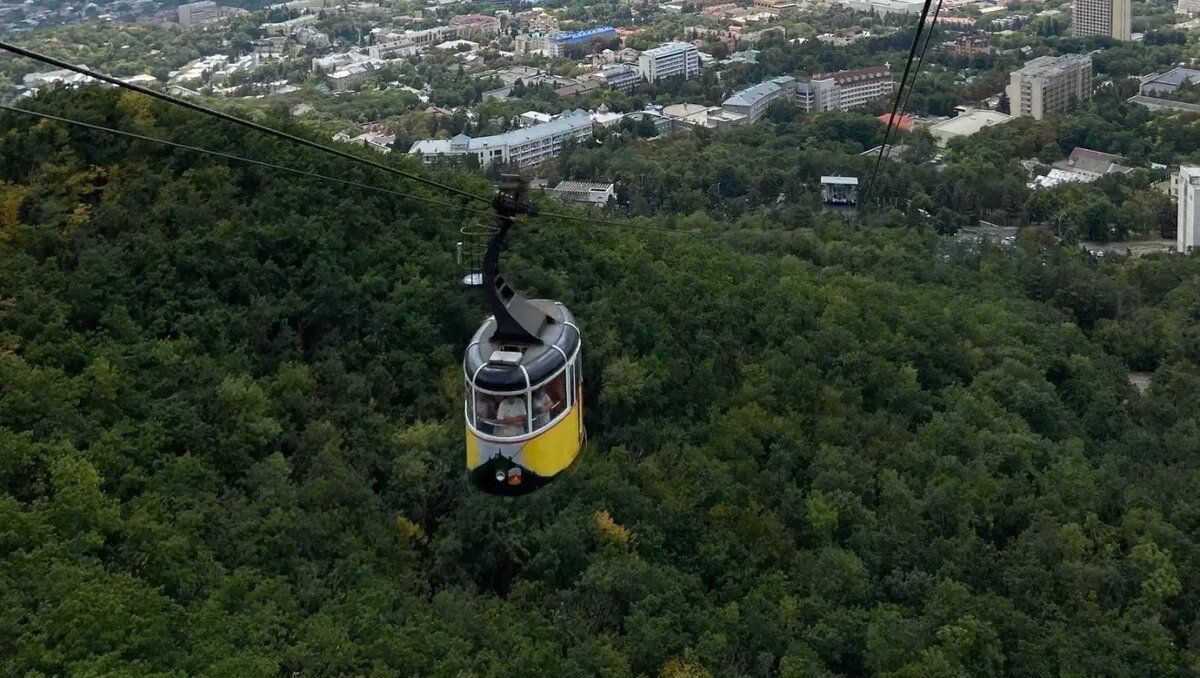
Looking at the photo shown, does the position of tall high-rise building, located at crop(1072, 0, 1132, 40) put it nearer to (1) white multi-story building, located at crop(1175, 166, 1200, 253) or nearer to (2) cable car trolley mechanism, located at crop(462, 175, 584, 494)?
(1) white multi-story building, located at crop(1175, 166, 1200, 253)

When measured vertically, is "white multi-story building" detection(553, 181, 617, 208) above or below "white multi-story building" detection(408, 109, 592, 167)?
below

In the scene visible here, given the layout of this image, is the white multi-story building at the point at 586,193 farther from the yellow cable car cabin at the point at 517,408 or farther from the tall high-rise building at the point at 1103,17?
the tall high-rise building at the point at 1103,17

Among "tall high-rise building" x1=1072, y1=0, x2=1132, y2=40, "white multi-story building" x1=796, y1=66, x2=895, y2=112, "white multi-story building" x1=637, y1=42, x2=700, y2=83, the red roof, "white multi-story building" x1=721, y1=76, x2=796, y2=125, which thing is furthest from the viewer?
"tall high-rise building" x1=1072, y1=0, x2=1132, y2=40

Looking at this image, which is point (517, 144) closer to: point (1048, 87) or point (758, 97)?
point (758, 97)

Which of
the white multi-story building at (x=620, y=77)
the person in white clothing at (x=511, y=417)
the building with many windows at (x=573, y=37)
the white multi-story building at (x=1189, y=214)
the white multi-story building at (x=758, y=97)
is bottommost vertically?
the white multi-story building at (x=1189, y=214)

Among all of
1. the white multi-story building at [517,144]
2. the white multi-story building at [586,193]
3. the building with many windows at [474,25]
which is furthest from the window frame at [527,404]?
the building with many windows at [474,25]

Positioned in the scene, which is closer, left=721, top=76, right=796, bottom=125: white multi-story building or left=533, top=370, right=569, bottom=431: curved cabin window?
left=533, top=370, right=569, bottom=431: curved cabin window

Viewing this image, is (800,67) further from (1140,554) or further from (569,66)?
(1140,554)

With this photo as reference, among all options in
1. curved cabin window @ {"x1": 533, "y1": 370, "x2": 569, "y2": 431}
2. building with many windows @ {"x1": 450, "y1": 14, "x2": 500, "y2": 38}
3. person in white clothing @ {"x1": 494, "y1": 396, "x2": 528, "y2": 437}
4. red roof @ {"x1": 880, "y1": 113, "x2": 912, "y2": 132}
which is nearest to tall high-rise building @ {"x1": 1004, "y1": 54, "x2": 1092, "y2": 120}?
red roof @ {"x1": 880, "y1": 113, "x2": 912, "y2": 132}
